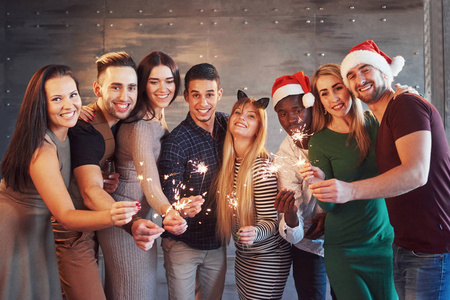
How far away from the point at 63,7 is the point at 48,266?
391 cm

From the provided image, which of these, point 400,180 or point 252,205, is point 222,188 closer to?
point 252,205

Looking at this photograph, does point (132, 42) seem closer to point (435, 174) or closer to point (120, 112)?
point (120, 112)

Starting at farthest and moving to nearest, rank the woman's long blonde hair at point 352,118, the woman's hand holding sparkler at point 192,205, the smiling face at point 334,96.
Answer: the smiling face at point 334,96, the woman's long blonde hair at point 352,118, the woman's hand holding sparkler at point 192,205

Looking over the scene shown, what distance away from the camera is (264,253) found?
230cm

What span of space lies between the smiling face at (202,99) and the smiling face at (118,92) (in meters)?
0.36

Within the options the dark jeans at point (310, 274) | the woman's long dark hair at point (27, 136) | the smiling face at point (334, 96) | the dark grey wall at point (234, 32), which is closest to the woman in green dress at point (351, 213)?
the smiling face at point (334, 96)

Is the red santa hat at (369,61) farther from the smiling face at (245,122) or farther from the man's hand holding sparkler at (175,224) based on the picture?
the man's hand holding sparkler at (175,224)

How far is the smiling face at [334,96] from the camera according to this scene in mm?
2252

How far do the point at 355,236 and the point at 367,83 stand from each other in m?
0.80

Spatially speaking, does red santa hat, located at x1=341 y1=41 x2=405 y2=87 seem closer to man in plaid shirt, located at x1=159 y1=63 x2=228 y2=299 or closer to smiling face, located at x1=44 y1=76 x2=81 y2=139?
man in plaid shirt, located at x1=159 y1=63 x2=228 y2=299

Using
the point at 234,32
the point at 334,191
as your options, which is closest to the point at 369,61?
the point at 334,191

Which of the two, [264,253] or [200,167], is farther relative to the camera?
[200,167]

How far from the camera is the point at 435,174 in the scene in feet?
5.73

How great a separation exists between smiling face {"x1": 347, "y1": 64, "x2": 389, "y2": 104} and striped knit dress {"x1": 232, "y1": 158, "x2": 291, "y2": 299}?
66 cm
